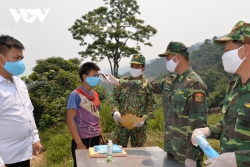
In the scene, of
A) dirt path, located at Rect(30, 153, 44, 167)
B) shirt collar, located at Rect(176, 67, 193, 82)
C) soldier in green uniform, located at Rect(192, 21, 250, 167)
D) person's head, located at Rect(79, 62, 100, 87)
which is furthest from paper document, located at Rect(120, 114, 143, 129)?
dirt path, located at Rect(30, 153, 44, 167)

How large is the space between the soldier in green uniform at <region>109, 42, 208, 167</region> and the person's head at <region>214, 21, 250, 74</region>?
1.84ft

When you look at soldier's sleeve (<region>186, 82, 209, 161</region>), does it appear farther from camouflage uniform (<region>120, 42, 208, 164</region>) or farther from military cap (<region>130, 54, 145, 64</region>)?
military cap (<region>130, 54, 145, 64</region>)

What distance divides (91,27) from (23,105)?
17.3 meters

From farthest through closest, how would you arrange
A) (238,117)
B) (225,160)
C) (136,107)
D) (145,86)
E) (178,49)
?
(136,107)
(145,86)
(178,49)
(238,117)
(225,160)

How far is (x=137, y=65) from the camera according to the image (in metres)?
3.40

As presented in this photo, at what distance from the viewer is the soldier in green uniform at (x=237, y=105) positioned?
1356 mm

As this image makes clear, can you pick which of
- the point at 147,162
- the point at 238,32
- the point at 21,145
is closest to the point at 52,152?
the point at 21,145

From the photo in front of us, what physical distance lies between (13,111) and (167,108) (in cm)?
142

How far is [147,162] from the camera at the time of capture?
6.90ft

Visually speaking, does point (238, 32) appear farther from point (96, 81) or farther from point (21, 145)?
point (21, 145)

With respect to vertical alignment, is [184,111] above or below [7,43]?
below

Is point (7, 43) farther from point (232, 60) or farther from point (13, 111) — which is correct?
point (232, 60)

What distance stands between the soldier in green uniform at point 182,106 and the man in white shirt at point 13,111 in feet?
4.34

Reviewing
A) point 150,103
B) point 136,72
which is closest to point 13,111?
point 136,72
